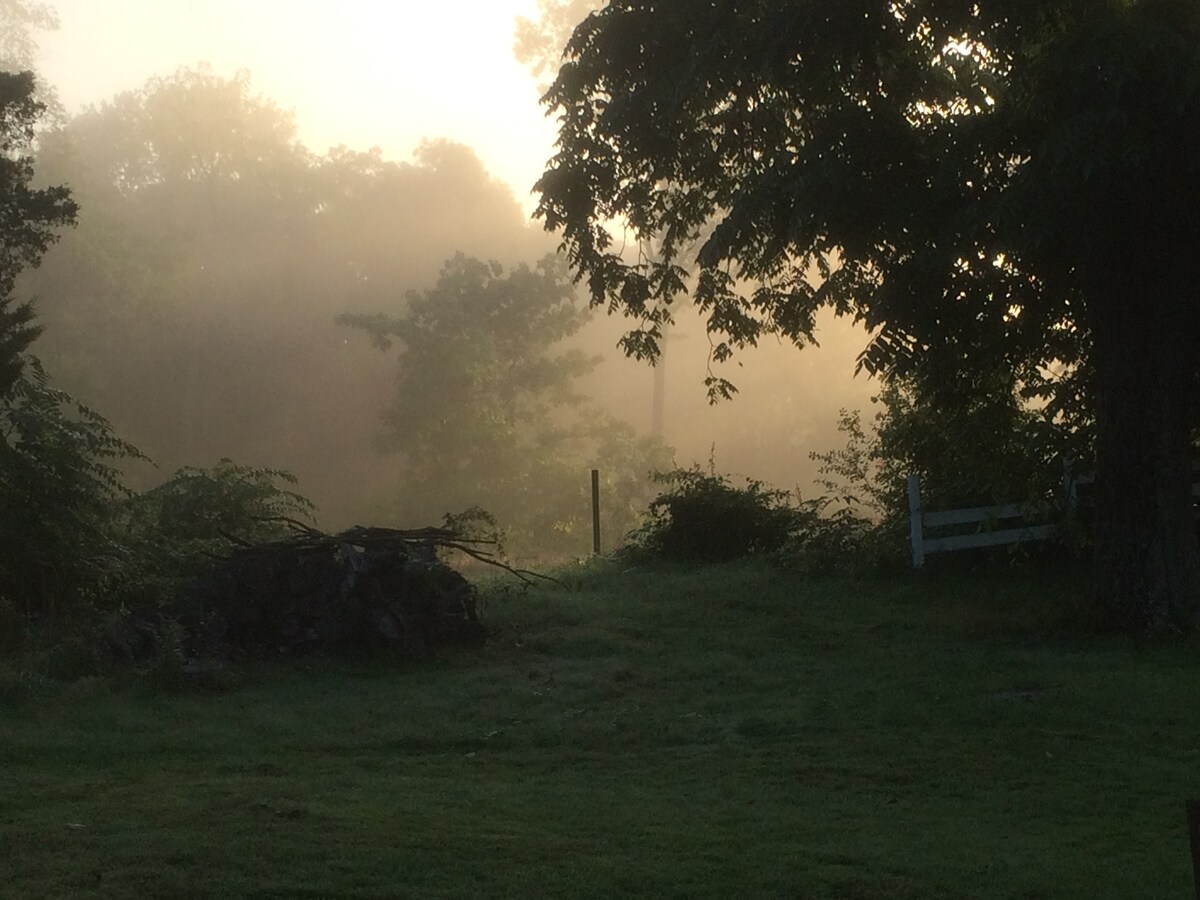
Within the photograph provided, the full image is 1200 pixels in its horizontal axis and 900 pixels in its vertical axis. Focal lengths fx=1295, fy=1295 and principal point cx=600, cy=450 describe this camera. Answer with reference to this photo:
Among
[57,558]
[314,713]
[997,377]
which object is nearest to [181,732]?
[314,713]

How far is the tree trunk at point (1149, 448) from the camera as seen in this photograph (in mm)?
11070

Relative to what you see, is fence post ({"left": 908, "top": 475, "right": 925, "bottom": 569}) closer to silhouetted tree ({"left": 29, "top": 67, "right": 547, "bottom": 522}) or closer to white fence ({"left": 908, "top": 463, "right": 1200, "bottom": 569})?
white fence ({"left": 908, "top": 463, "right": 1200, "bottom": 569})

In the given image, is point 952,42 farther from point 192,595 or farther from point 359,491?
point 359,491

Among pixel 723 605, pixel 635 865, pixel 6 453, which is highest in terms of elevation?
pixel 6 453

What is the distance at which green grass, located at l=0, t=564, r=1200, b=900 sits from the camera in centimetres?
544

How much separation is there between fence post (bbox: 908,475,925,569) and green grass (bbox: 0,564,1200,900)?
3140mm

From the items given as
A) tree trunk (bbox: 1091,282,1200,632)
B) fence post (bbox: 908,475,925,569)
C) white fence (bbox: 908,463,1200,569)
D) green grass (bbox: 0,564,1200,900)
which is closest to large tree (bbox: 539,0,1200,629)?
tree trunk (bbox: 1091,282,1200,632)

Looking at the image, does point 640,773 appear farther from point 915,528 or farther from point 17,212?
point 17,212

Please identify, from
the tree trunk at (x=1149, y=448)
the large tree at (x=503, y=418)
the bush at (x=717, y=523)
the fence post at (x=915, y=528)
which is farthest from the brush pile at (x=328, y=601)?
the large tree at (x=503, y=418)

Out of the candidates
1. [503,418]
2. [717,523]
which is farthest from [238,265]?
[717,523]

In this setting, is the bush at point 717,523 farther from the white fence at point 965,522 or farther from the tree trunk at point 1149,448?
the tree trunk at point 1149,448

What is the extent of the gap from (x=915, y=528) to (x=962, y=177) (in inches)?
252

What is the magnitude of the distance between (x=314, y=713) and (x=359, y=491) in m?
48.3

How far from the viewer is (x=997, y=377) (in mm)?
12906
